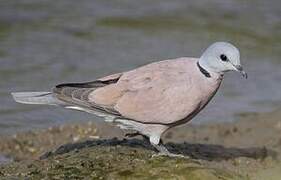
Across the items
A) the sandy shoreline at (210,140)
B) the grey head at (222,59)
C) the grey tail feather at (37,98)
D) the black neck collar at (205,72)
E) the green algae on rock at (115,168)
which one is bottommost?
the sandy shoreline at (210,140)

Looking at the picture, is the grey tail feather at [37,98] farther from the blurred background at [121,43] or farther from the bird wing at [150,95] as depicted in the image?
the blurred background at [121,43]

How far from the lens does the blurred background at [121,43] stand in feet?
31.2

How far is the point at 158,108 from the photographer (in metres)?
6.29

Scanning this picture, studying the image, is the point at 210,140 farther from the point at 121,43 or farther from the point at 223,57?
the point at 121,43

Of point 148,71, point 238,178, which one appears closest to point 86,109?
point 148,71

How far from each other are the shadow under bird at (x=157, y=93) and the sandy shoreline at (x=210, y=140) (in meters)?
0.85

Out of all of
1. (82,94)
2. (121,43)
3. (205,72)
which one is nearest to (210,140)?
(205,72)

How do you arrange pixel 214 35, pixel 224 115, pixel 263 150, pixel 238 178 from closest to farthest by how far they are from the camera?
1. pixel 238 178
2. pixel 263 150
3. pixel 224 115
4. pixel 214 35

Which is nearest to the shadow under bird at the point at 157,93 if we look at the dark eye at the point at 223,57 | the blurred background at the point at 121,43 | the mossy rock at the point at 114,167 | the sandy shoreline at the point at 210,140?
the dark eye at the point at 223,57

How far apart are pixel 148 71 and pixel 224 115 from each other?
119 inches

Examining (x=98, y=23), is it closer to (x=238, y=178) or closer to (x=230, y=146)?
(x=230, y=146)

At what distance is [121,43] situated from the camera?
1166cm

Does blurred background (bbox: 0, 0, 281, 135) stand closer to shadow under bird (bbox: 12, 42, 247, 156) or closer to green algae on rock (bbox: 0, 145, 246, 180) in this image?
shadow under bird (bbox: 12, 42, 247, 156)

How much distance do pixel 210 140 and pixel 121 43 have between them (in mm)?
3553
